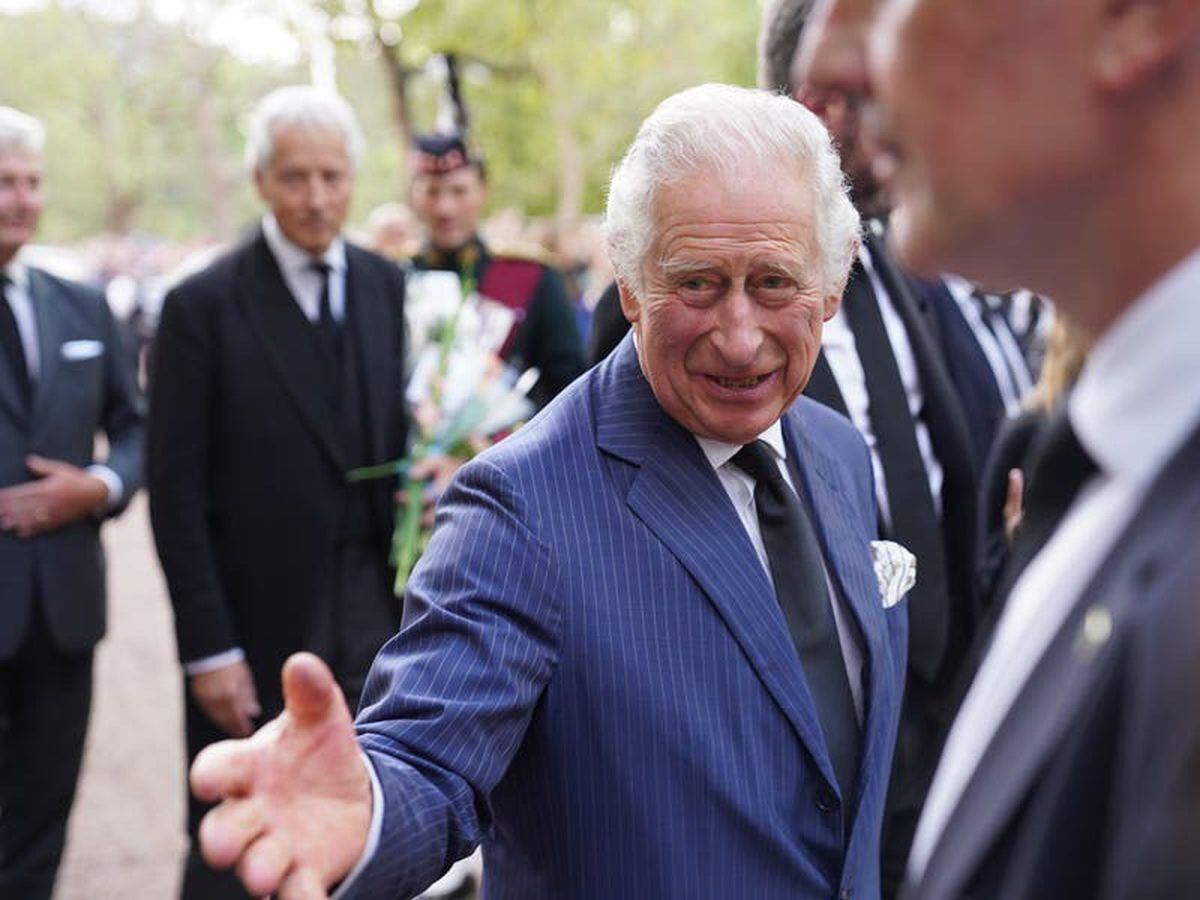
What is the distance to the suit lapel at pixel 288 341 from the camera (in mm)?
4398

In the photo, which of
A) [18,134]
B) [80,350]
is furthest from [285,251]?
[18,134]

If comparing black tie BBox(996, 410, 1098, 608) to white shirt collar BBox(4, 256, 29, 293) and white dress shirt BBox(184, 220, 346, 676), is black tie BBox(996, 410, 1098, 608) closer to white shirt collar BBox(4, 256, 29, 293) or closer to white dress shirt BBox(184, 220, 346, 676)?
white dress shirt BBox(184, 220, 346, 676)

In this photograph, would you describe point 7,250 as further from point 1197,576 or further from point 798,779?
point 1197,576

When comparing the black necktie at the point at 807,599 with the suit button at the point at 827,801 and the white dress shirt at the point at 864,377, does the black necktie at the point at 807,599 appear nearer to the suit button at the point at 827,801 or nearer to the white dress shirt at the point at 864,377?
the suit button at the point at 827,801

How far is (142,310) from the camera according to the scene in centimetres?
1897

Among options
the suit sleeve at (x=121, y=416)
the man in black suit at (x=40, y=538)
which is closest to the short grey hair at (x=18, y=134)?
the man in black suit at (x=40, y=538)

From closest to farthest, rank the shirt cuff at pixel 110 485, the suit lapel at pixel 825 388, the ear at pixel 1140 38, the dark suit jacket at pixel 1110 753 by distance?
1. the dark suit jacket at pixel 1110 753
2. the ear at pixel 1140 38
3. the suit lapel at pixel 825 388
4. the shirt cuff at pixel 110 485

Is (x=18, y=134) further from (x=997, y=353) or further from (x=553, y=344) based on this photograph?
(x=997, y=353)

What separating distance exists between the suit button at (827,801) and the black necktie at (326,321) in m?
2.73

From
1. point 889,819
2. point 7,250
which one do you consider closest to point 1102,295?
point 889,819

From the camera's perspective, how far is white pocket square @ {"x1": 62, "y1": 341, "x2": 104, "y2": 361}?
4719mm

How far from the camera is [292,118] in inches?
183

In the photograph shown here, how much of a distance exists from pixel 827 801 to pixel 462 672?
21.5 inches

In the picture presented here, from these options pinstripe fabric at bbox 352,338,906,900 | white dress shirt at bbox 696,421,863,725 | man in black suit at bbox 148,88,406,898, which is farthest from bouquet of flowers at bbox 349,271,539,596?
pinstripe fabric at bbox 352,338,906,900
